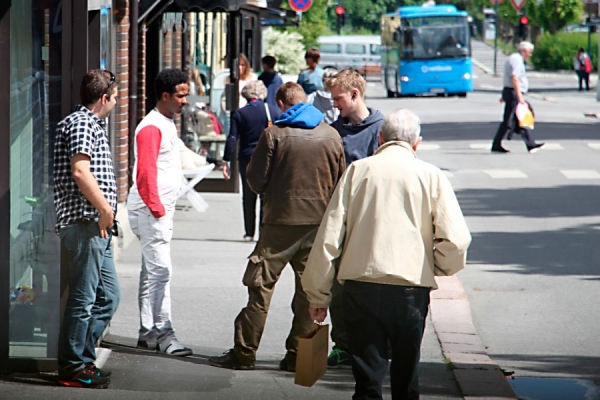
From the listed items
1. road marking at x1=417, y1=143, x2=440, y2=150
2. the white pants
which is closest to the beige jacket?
the white pants

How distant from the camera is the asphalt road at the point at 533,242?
24.7ft

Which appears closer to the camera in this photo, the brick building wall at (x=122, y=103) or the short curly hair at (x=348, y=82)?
the short curly hair at (x=348, y=82)

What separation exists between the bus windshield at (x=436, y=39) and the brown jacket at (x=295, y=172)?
3475 cm

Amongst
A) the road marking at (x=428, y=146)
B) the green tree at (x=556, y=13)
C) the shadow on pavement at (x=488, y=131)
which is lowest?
the road marking at (x=428, y=146)

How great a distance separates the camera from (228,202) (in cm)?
1481

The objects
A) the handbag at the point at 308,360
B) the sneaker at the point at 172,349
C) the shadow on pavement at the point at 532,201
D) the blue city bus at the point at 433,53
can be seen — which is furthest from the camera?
the blue city bus at the point at 433,53

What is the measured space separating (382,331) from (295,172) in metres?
1.68

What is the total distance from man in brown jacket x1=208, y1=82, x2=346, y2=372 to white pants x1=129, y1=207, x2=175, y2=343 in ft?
1.87

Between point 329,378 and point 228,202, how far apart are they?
848 centimetres

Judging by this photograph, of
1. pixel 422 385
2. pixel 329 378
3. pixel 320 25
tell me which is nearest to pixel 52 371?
pixel 329 378

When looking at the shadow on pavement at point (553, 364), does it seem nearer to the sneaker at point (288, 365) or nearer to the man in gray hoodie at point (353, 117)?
the sneaker at point (288, 365)

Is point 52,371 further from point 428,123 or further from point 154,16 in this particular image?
point 428,123

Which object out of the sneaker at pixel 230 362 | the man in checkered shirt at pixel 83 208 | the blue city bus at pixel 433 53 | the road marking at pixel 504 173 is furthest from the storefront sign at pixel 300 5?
the man in checkered shirt at pixel 83 208

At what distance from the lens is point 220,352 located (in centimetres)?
720
